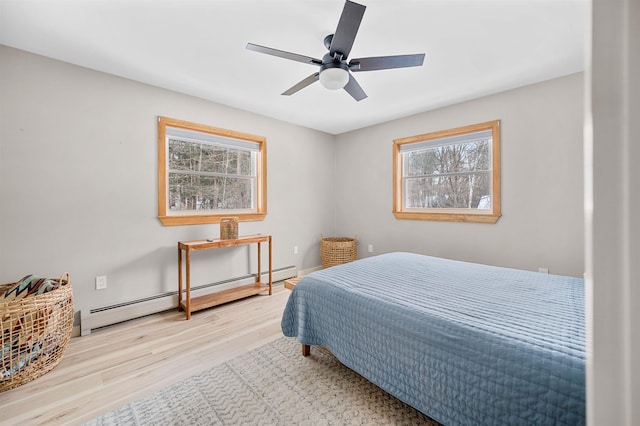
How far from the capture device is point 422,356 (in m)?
1.38

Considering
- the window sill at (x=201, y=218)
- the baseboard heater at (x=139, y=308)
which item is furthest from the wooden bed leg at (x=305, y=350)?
the window sill at (x=201, y=218)

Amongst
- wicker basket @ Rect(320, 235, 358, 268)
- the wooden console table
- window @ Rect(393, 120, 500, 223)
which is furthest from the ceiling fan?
wicker basket @ Rect(320, 235, 358, 268)

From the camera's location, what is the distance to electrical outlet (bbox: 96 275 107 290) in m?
2.58

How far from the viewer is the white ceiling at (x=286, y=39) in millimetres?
1810

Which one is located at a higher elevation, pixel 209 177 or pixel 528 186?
pixel 209 177

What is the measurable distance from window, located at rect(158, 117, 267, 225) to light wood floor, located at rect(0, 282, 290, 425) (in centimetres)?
109

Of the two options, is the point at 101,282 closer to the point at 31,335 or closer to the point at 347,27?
the point at 31,335

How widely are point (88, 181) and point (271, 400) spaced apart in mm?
2453

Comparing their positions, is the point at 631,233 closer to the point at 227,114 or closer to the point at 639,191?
the point at 639,191

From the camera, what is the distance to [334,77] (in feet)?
6.79

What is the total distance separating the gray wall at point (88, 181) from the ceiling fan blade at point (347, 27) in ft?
6.75

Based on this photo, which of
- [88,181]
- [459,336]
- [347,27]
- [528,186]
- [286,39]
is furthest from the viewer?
[528,186]

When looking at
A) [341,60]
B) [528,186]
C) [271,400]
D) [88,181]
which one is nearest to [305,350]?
[271,400]

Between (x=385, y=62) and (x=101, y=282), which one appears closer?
(x=385, y=62)
